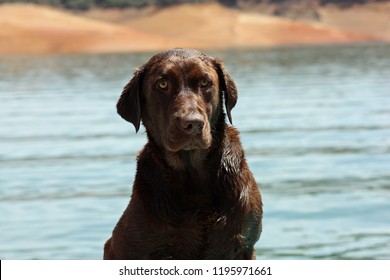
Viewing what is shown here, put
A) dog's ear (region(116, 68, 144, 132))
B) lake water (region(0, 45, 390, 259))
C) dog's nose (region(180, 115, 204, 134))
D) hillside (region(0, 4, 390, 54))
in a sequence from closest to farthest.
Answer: dog's nose (region(180, 115, 204, 134))
dog's ear (region(116, 68, 144, 132))
lake water (region(0, 45, 390, 259))
hillside (region(0, 4, 390, 54))

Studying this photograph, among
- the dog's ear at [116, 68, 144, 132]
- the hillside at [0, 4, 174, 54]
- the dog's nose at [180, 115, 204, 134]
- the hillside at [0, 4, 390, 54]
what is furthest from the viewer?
the hillside at [0, 4, 390, 54]

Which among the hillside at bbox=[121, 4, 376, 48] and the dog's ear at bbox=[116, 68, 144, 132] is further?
the hillside at bbox=[121, 4, 376, 48]

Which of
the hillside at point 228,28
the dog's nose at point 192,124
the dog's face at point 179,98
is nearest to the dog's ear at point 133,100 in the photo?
the dog's face at point 179,98

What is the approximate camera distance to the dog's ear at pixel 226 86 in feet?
22.4

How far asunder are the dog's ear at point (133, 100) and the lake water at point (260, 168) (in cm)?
503

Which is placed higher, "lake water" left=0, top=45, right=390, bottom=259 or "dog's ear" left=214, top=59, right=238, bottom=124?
"dog's ear" left=214, top=59, right=238, bottom=124

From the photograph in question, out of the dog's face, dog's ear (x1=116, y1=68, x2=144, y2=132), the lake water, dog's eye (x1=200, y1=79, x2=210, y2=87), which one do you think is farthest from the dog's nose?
the lake water

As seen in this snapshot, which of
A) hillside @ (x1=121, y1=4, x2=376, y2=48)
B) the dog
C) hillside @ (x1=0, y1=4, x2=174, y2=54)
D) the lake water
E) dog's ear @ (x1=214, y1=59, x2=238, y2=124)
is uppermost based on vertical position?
dog's ear @ (x1=214, y1=59, x2=238, y2=124)

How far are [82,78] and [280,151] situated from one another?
31.2 m

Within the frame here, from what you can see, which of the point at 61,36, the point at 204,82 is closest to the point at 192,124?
the point at 204,82

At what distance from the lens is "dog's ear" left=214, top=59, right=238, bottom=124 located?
6.84m

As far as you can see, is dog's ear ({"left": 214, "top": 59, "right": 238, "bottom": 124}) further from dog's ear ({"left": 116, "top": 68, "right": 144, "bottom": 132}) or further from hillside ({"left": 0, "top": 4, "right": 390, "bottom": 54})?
hillside ({"left": 0, "top": 4, "right": 390, "bottom": 54})

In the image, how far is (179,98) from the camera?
6359 millimetres

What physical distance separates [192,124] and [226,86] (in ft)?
2.64
